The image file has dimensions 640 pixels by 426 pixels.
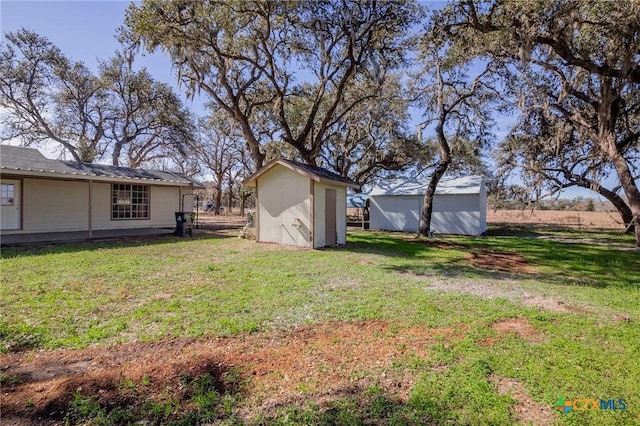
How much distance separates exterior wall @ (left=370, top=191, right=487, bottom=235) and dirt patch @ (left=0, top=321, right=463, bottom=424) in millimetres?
14224

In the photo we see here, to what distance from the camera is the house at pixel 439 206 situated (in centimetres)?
1648

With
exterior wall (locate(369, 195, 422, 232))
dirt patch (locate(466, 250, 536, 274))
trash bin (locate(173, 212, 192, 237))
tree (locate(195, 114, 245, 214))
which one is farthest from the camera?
tree (locate(195, 114, 245, 214))

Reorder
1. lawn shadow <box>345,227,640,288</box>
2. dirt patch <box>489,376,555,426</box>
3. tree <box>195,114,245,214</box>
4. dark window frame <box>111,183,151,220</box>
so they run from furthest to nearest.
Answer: tree <box>195,114,245,214</box> → dark window frame <box>111,183,151,220</box> → lawn shadow <box>345,227,640,288</box> → dirt patch <box>489,376,555,426</box>

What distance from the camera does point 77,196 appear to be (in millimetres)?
12852

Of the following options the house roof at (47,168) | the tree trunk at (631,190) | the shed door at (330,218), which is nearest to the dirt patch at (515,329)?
the shed door at (330,218)

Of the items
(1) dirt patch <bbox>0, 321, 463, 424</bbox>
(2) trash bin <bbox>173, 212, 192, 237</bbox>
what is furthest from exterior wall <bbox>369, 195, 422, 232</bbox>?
(1) dirt patch <bbox>0, 321, 463, 424</bbox>

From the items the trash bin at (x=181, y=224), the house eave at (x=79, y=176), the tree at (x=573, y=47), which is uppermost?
the tree at (x=573, y=47)

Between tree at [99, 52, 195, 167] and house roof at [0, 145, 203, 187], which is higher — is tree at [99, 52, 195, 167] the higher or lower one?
the higher one

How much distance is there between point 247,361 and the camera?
3023 mm

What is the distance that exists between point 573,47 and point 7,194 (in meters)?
18.4

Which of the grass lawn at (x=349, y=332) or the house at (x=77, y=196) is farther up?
the house at (x=77, y=196)

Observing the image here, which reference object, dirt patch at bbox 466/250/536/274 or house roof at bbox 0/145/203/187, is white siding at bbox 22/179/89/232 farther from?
dirt patch at bbox 466/250/536/274

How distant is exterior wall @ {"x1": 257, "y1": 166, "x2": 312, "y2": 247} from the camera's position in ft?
34.0

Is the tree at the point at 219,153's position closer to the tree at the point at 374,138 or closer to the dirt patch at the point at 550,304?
the tree at the point at 374,138
